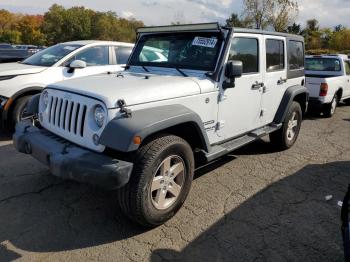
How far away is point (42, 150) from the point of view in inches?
129

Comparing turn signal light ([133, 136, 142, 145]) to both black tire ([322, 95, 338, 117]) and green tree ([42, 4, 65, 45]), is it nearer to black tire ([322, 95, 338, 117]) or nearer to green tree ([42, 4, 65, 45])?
black tire ([322, 95, 338, 117])

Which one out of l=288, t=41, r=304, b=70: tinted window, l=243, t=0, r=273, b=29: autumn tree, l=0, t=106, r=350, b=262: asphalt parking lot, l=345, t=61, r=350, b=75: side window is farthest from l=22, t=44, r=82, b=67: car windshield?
l=243, t=0, r=273, b=29: autumn tree

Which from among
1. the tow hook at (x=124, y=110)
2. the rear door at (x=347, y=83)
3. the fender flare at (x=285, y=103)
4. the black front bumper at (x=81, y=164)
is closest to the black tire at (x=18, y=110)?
the black front bumper at (x=81, y=164)

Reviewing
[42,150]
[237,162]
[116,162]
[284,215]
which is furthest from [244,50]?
[42,150]

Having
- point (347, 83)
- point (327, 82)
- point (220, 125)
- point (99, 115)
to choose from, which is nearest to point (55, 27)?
point (347, 83)

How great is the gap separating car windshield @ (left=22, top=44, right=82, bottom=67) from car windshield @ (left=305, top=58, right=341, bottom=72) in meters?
6.53

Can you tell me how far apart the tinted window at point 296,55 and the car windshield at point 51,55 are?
415 cm

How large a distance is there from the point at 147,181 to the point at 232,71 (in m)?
1.64

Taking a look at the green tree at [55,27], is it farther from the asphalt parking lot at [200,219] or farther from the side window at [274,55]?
the asphalt parking lot at [200,219]

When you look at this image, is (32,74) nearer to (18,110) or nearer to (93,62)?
(18,110)

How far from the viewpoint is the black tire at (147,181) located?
10.0ft

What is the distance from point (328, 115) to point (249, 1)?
18.8 metres

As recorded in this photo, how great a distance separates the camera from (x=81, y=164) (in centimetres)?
292

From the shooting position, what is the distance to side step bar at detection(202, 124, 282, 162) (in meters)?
3.96
